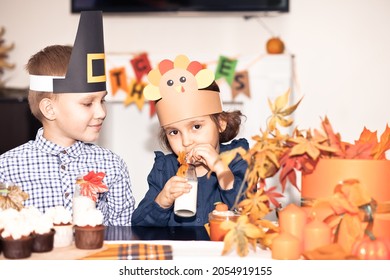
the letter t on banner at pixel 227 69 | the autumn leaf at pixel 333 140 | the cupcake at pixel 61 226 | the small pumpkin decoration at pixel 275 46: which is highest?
the small pumpkin decoration at pixel 275 46

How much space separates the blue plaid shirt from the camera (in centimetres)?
183

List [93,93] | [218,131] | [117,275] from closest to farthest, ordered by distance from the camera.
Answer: [117,275], [93,93], [218,131]

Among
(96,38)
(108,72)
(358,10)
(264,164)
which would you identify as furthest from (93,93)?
(358,10)

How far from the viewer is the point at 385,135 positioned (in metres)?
1.15

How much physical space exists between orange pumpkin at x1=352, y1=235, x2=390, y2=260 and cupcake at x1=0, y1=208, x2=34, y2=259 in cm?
51

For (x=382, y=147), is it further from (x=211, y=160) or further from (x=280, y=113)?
(x=211, y=160)

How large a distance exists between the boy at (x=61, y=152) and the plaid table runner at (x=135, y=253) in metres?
0.63

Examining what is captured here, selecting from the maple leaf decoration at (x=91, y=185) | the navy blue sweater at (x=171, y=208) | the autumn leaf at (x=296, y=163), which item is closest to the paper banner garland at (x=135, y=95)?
the navy blue sweater at (x=171, y=208)

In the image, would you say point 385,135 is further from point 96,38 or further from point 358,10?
point 358,10

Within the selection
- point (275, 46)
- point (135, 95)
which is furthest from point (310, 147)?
point (135, 95)

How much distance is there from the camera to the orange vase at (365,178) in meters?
1.07

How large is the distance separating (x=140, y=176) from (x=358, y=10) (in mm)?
1496

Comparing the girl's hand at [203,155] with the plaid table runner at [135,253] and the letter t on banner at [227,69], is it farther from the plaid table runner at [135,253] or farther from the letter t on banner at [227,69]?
the letter t on banner at [227,69]

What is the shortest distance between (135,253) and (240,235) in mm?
181
